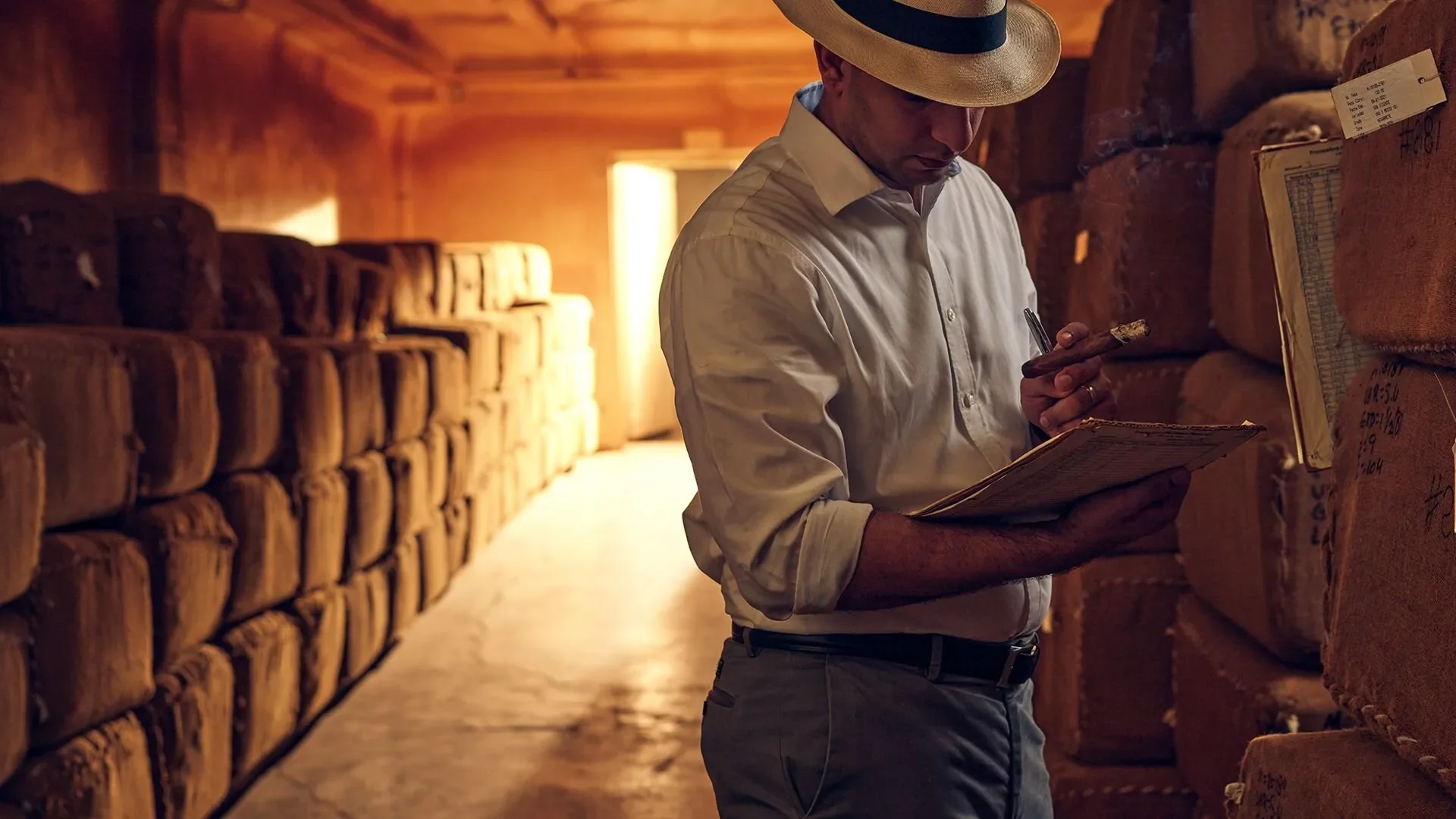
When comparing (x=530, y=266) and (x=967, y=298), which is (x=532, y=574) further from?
(x=967, y=298)

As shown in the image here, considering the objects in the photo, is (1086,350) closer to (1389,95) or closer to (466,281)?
(1389,95)

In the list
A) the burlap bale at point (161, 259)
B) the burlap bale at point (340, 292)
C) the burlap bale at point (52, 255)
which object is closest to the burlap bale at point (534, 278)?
the burlap bale at point (340, 292)

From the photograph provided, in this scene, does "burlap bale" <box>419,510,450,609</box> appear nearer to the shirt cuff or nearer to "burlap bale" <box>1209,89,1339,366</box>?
"burlap bale" <box>1209,89,1339,366</box>

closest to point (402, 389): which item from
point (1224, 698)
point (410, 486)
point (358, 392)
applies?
point (410, 486)

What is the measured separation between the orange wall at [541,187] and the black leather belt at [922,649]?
26.0 ft

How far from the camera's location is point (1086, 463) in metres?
1.08

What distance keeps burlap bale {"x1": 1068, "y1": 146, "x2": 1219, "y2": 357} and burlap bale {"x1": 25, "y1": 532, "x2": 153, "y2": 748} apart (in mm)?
1771

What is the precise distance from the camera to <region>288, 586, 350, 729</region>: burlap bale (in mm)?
3266

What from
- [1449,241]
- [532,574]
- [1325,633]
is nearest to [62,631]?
[1325,633]

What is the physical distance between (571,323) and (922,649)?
6.84m

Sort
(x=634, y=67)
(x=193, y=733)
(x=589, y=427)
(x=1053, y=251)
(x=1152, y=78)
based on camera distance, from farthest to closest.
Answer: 1. (x=634, y=67)
2. (x=589, y=427)
3. (x=1053, y=251)
4. (x=193, y=733)
5. (x=1152, y=78)

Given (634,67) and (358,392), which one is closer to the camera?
(358,392)

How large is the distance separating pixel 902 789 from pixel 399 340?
3.57m

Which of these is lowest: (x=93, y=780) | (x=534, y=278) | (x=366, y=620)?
(x=366, y=620)
